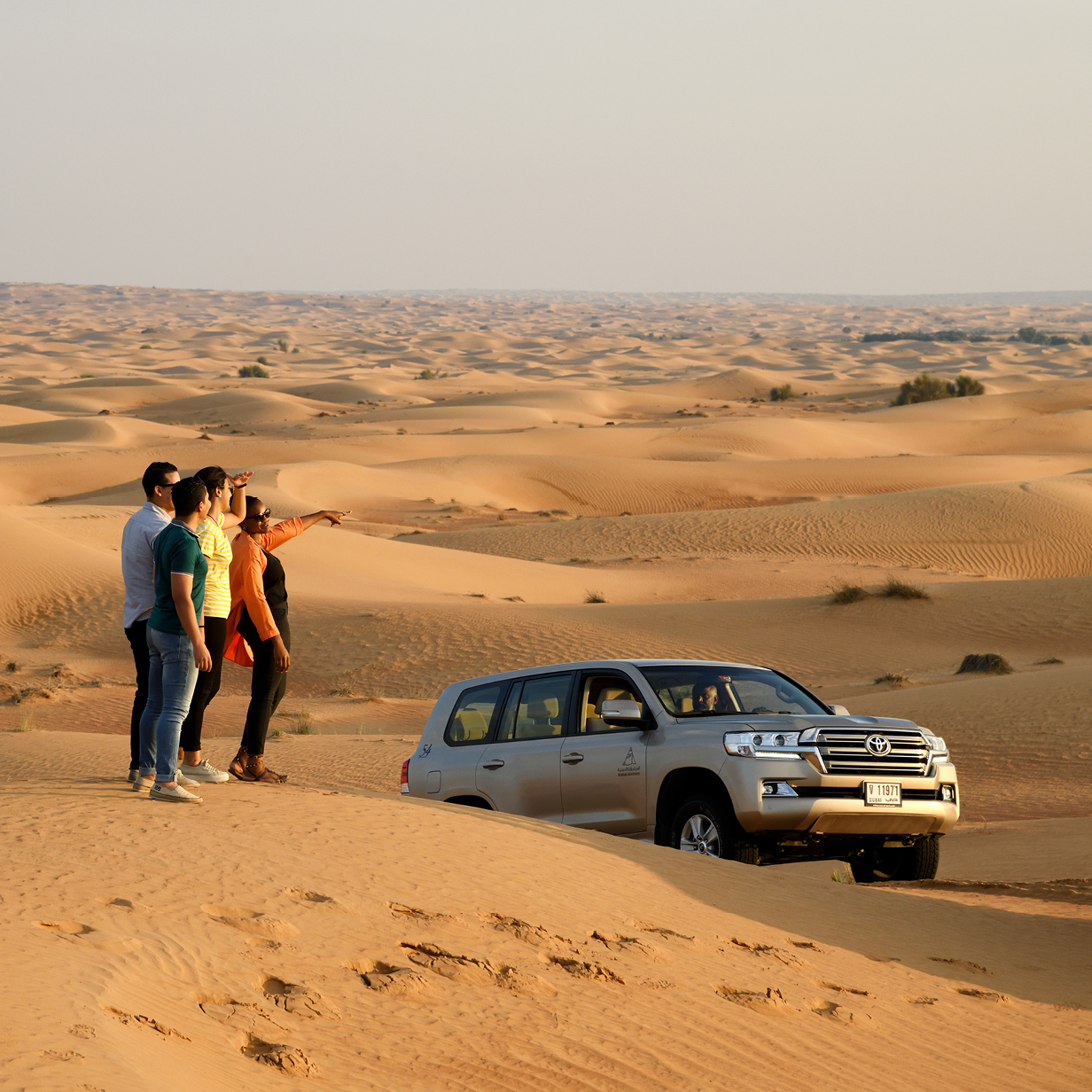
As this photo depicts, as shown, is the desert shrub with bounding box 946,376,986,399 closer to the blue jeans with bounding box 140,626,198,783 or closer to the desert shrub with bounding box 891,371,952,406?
the desert shrub with bounding box 891,371,952,406

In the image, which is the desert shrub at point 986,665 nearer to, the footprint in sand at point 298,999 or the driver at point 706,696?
the driver at point 706,696

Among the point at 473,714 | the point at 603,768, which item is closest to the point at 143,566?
the point at 473,714

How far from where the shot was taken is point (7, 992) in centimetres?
475

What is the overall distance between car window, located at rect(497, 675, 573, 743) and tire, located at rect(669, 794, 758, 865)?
1093 millimetres

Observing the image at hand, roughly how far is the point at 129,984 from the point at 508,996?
147cm

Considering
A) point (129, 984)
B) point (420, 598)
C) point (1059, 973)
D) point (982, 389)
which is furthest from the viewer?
point (982, 389)

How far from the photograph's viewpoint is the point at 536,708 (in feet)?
31.7

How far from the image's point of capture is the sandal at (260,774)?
355 inches

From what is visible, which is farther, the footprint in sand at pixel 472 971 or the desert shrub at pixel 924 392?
the desert shrub at pixel 924 392

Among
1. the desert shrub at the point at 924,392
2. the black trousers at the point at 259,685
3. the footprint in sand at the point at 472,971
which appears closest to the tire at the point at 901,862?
the black trousers at the point at 259,685

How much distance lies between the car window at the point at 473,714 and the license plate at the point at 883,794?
2.66 metres

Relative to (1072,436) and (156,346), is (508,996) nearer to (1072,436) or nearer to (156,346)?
(1072,436)

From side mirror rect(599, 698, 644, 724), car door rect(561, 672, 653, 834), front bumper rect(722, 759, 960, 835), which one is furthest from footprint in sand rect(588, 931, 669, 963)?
car door rect(561, 672, 653, 834)

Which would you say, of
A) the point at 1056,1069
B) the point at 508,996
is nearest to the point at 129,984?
the point at 508,996
